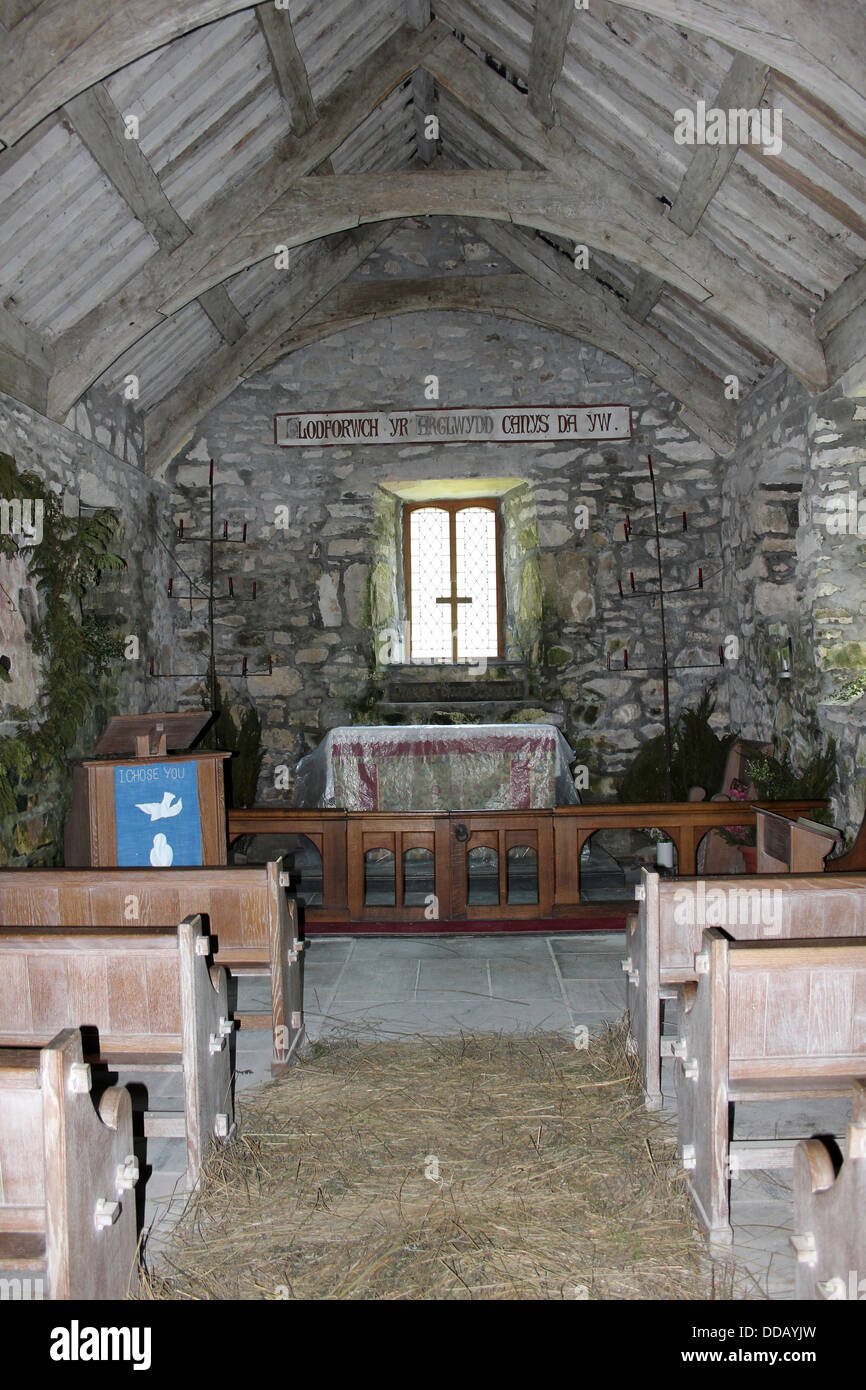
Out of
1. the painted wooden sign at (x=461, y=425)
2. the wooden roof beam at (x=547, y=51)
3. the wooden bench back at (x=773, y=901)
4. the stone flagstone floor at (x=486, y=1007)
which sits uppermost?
the wooden roof beam at (x=547, y=51)

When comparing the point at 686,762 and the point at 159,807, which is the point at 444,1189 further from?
the point at 686,762

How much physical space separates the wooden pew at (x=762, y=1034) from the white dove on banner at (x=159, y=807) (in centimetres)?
293

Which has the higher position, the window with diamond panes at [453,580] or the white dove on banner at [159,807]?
the window with diamond panes at [453,580]

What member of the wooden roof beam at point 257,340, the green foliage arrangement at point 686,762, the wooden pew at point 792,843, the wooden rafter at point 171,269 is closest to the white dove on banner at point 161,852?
the wooden rafter at point 171,269

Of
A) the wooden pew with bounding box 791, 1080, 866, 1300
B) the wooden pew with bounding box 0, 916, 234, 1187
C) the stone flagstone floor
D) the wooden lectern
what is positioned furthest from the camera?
the wooden lectern

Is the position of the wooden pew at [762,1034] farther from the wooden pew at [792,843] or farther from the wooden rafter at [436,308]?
the wooden rafter at [436,308]

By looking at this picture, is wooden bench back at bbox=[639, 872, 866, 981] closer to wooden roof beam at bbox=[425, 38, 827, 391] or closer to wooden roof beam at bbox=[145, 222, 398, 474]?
wooden roof beam at bbox=[425, 38, 827, 391]

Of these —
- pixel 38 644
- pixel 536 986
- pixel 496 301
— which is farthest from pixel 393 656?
pixel 536 986

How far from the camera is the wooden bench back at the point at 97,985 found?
104 inches

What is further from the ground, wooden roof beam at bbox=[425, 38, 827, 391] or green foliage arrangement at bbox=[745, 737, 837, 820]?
wooden roof beam at bbox=[425, 38, 827, 391]

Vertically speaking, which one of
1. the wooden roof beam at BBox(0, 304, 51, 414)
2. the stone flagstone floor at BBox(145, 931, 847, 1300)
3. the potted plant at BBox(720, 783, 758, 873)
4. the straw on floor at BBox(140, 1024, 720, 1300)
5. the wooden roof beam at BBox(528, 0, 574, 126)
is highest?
the wooden roof beam at BBox(528, 0, 574, 126)

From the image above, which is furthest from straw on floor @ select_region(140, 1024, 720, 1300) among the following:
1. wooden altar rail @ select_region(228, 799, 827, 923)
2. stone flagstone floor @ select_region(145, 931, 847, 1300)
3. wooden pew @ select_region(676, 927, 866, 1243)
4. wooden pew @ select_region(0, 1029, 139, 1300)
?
wooden altar rail @ select_region(228, 799, 827, 923)

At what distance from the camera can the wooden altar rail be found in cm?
532
